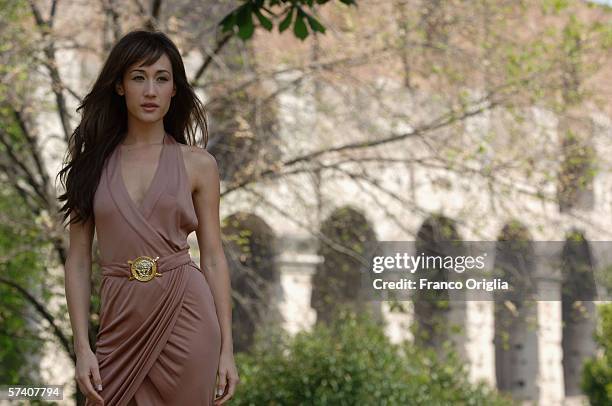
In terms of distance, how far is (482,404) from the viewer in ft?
34.7

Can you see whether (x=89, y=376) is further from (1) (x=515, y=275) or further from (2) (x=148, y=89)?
(1) (x=515, y=275)

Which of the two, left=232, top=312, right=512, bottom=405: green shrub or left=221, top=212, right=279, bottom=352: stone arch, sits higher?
left=221, top=212, right=279, bottom=352: stone arch

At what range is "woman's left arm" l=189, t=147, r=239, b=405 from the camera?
3309 millimetres

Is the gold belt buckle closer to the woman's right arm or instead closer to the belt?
the belt

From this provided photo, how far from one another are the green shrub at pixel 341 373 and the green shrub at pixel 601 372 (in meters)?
5.05

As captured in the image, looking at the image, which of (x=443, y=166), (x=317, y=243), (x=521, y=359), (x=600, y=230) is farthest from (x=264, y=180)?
(x=521, y=359)

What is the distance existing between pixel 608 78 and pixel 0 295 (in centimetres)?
714

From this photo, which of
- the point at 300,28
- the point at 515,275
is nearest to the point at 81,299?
the point at 300,28

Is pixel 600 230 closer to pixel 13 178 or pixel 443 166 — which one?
pixel 443 166

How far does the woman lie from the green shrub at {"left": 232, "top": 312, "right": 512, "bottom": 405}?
6.07 m


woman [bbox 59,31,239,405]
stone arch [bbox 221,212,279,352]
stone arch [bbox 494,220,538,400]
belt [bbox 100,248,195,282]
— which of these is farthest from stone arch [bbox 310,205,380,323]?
belt [bbox 100,248,195,282]

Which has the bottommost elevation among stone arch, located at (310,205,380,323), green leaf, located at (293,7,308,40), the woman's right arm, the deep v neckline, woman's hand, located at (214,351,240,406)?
woman's hand, located at (214,351,240,406)

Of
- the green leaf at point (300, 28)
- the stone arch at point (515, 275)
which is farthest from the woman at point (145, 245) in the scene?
the stone arch at point (515, 275)

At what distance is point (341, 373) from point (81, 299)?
6.42m
